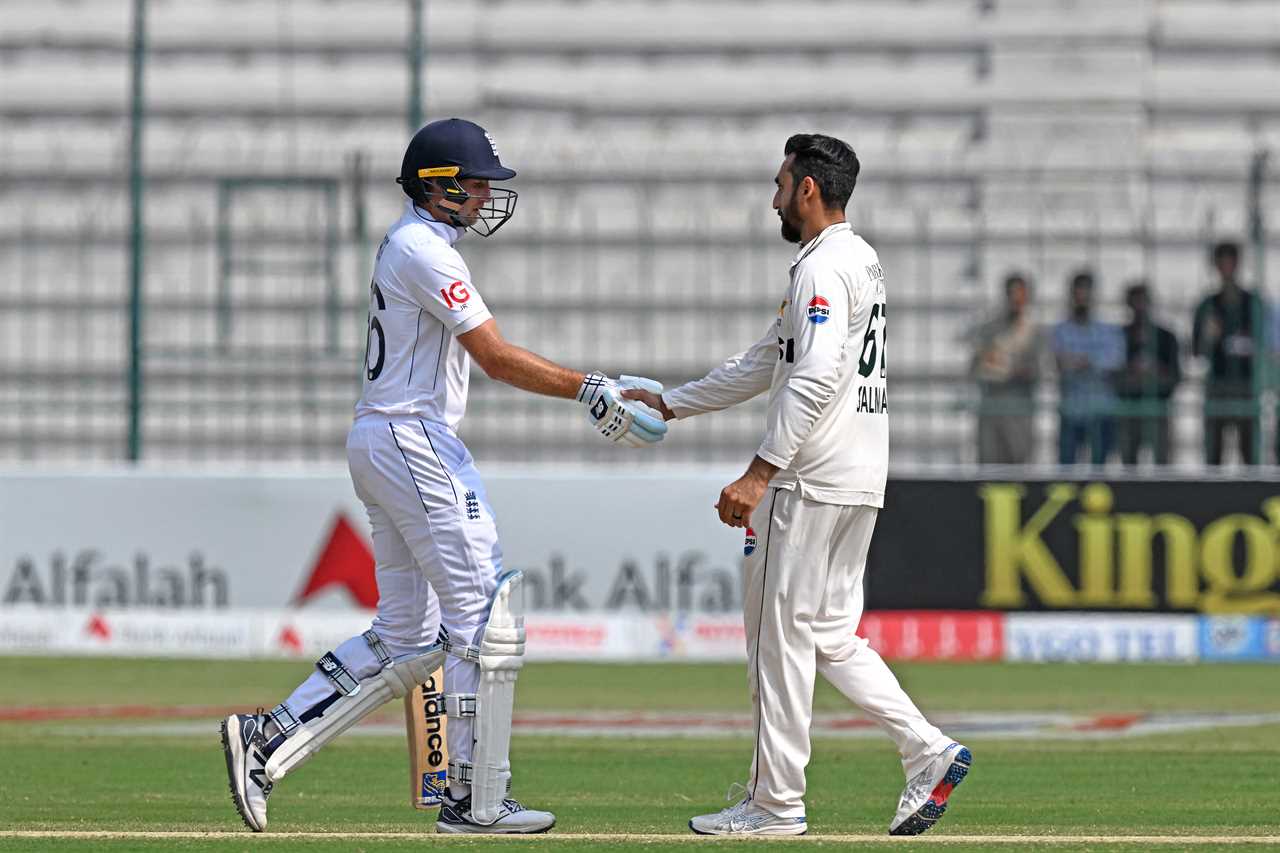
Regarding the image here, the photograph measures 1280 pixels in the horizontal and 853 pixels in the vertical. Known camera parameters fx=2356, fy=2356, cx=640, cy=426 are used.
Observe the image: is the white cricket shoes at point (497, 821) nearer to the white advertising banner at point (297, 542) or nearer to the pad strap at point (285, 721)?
the pad strap at point (285, 721)

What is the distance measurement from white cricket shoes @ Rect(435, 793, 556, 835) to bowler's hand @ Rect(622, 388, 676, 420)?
4.35 ft

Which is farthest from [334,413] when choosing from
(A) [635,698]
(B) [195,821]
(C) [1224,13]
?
(B) [195,821]

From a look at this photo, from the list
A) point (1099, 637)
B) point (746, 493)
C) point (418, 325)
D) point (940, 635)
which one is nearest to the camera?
point (746, 493)

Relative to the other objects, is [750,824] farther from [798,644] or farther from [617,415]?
Result: [617,415]

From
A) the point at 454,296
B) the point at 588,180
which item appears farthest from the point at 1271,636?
the point at 454,296

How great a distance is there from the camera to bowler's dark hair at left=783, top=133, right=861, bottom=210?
727 centimetres

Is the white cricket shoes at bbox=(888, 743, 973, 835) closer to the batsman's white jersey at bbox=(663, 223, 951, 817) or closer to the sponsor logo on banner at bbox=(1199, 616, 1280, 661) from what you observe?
the batsman's white jersey at bbox=(663, 223, 951, 817)

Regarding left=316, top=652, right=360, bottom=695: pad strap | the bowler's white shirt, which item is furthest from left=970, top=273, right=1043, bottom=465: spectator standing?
left=316, top=652, right=360, bottom=695: pad strap

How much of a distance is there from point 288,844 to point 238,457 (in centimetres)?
1145

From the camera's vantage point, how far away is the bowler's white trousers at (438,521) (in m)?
7.25

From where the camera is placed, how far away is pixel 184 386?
1892 cm

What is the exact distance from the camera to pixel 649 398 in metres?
7.61

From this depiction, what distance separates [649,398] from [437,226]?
0.88 meters

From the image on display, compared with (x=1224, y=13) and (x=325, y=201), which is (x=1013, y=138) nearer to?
(x=1224, y=13)
